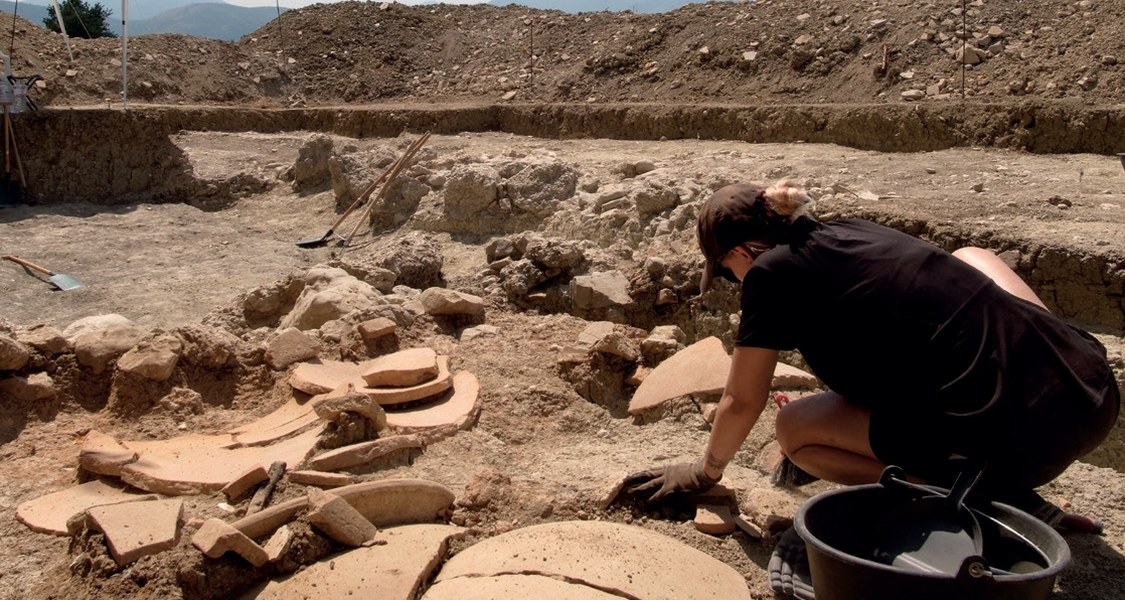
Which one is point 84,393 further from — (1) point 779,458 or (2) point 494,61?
(2) point 494,61

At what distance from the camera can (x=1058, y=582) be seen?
2824 millimetres

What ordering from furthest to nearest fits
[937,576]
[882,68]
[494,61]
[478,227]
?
[494,61] < [882,68] < [478,227] < [937,576]

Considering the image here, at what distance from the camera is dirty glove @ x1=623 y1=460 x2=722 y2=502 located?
122 inches

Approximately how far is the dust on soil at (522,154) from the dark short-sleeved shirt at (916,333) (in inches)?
28.3

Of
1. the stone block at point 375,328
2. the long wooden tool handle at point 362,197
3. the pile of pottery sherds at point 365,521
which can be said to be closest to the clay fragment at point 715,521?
the pile of pottery sherds at point 365,521

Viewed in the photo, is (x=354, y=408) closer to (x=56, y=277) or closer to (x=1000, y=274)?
(x=1000, y=274)

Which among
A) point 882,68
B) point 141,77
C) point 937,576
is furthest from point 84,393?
point 141,77

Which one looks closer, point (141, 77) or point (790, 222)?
point (790, 222)

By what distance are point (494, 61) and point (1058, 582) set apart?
19.5 m

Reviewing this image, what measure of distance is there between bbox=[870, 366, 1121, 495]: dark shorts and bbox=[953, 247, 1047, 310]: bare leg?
0.43m

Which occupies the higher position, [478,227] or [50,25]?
[50,25]

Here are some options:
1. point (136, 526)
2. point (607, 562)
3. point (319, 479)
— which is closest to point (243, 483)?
point (319, 479)

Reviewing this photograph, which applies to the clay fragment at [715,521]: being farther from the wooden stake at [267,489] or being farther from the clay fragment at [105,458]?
the clay fragment at [105,458]

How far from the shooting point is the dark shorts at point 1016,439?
2453 millimetres
